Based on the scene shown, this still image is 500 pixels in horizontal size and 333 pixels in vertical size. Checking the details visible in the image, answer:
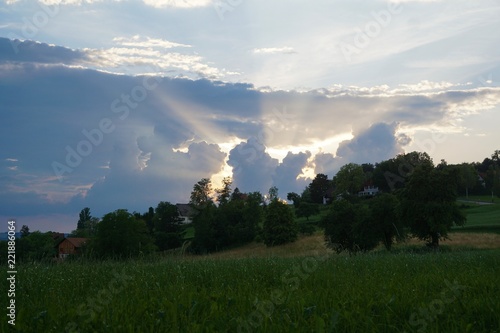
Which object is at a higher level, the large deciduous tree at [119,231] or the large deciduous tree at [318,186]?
the large deciduous tree at [318,186]

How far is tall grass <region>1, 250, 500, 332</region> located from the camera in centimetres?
510

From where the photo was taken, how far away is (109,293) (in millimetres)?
6969

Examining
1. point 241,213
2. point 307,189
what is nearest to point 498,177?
point 307,189

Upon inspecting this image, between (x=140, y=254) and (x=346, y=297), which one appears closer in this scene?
(x=346, y=297)

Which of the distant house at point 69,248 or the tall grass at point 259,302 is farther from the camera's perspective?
the distant house at point 69,248

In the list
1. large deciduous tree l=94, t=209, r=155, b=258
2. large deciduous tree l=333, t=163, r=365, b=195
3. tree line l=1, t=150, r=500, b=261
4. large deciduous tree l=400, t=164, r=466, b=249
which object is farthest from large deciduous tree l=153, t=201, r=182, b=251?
large deciduous tree l=400, t=164, r=466, b=249

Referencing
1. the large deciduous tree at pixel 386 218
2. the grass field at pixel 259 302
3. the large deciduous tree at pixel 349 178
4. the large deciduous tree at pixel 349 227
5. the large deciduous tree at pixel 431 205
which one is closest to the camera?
the grass field at pixel 259 302

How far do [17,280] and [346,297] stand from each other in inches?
227

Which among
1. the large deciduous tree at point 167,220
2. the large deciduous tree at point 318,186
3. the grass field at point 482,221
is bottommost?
the grass field at point 482,221

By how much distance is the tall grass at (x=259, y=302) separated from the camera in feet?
16.7

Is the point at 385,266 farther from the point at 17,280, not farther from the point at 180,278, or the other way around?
the point at 17,280

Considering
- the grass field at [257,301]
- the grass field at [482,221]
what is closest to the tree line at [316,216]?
the grass field at [257,301]

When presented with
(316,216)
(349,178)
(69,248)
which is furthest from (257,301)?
(349,178)

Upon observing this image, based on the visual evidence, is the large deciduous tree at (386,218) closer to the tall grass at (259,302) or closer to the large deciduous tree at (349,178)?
the tall grass at (259,302)
